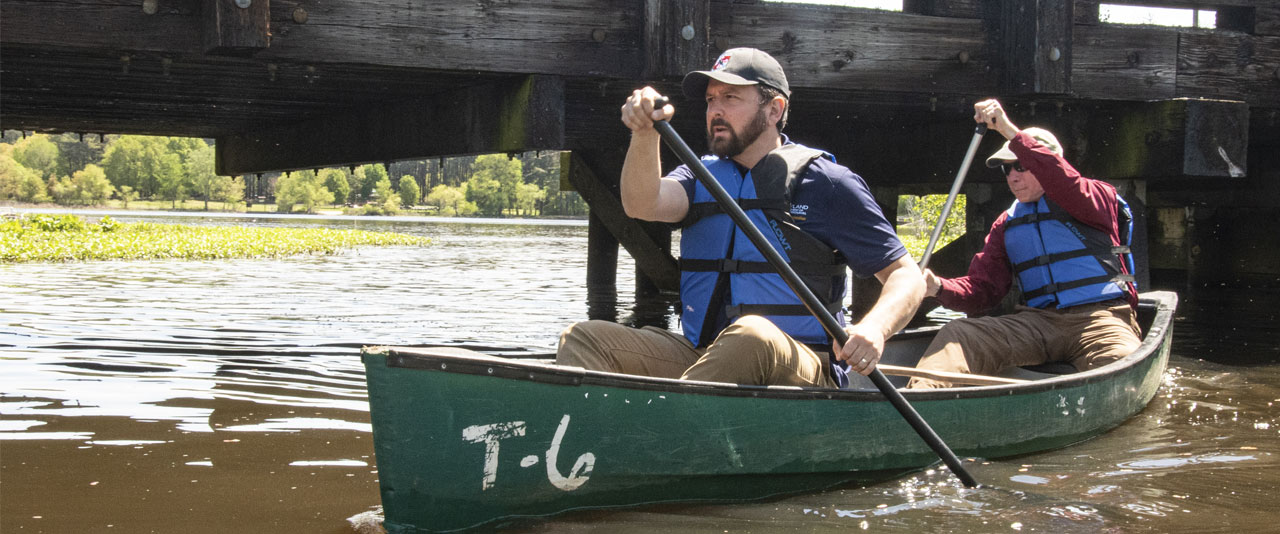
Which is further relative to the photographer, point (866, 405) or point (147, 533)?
point (866, 405)

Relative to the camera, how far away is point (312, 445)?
17.3 feet

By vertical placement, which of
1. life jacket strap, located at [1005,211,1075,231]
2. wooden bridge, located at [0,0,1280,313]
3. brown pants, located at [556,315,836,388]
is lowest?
brown pants, located at [556,315,836,388]

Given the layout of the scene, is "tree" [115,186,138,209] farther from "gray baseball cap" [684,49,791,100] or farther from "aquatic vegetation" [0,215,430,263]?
"gray baseball cap" [684,49,791,100]

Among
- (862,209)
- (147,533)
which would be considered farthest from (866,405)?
(147,533)

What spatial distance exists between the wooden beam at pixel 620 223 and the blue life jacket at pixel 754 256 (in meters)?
7.73

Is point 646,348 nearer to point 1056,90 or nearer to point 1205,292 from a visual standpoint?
point 1056,90

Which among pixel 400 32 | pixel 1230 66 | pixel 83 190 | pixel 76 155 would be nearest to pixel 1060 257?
pixel 1230 66

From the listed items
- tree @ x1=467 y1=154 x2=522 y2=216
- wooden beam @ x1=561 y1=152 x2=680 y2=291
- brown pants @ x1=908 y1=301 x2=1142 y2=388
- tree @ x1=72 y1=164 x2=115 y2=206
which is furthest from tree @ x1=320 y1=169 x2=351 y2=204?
brown pants @ x1=908 y1=301 x2=1142 y2=388

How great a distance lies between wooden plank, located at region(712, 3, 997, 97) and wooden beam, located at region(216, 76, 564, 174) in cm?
116

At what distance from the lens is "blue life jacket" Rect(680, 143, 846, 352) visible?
4.22m

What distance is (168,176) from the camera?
406ft

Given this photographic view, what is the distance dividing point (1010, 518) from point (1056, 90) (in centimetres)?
411

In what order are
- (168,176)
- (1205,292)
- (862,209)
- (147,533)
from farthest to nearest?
(168,176), (1205,292), (862,209), (147,533)

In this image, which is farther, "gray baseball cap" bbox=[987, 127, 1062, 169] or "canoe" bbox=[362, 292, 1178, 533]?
"gray baseball cap" bbox=[987, 127, 1062, 169]
